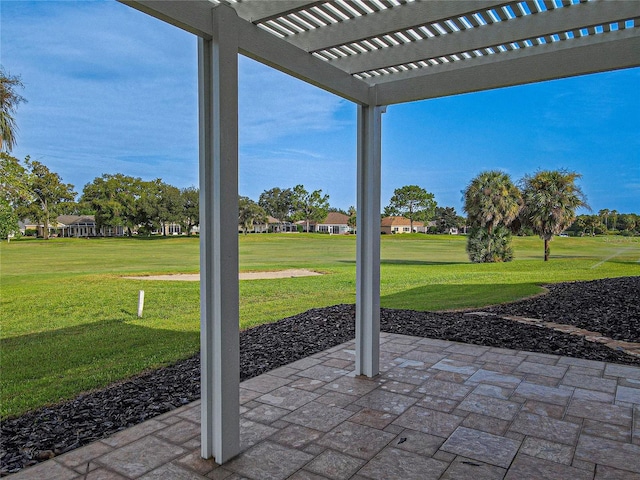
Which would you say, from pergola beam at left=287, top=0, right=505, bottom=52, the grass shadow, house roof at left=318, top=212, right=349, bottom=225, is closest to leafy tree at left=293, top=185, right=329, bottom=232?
house roof at left=318, top=212, right=349, bottom=225

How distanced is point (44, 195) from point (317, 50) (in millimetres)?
3028

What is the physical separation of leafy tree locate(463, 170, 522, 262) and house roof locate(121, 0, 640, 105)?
23.7ft

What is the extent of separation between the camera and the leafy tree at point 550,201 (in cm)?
838

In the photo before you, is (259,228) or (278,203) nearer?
(259,228)

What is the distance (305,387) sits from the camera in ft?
10.5

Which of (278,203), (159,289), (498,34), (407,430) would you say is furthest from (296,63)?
(278,203)

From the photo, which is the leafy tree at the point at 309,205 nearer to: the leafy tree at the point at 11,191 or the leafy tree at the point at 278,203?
the leafy tree at the point at 278,203

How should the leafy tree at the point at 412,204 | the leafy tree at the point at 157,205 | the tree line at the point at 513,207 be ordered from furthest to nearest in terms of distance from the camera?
the leafy tree at the point at 412,204 < the tree line at the point at 513,207 < the leafy tree at the point at 157,205

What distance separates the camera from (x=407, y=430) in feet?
8.16

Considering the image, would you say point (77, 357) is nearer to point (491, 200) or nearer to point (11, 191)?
point (11, 191)

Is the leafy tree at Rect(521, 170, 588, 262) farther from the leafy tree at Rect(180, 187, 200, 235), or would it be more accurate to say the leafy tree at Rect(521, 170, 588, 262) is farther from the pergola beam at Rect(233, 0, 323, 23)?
the pergola beam at Rect(233, 0, 323, 23)

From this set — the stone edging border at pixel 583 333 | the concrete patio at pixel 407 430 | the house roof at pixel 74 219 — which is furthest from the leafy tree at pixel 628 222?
the house roof at pixel 74 219

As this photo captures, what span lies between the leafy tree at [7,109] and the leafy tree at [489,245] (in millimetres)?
9025

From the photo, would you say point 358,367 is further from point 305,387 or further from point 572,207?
point 572,207
